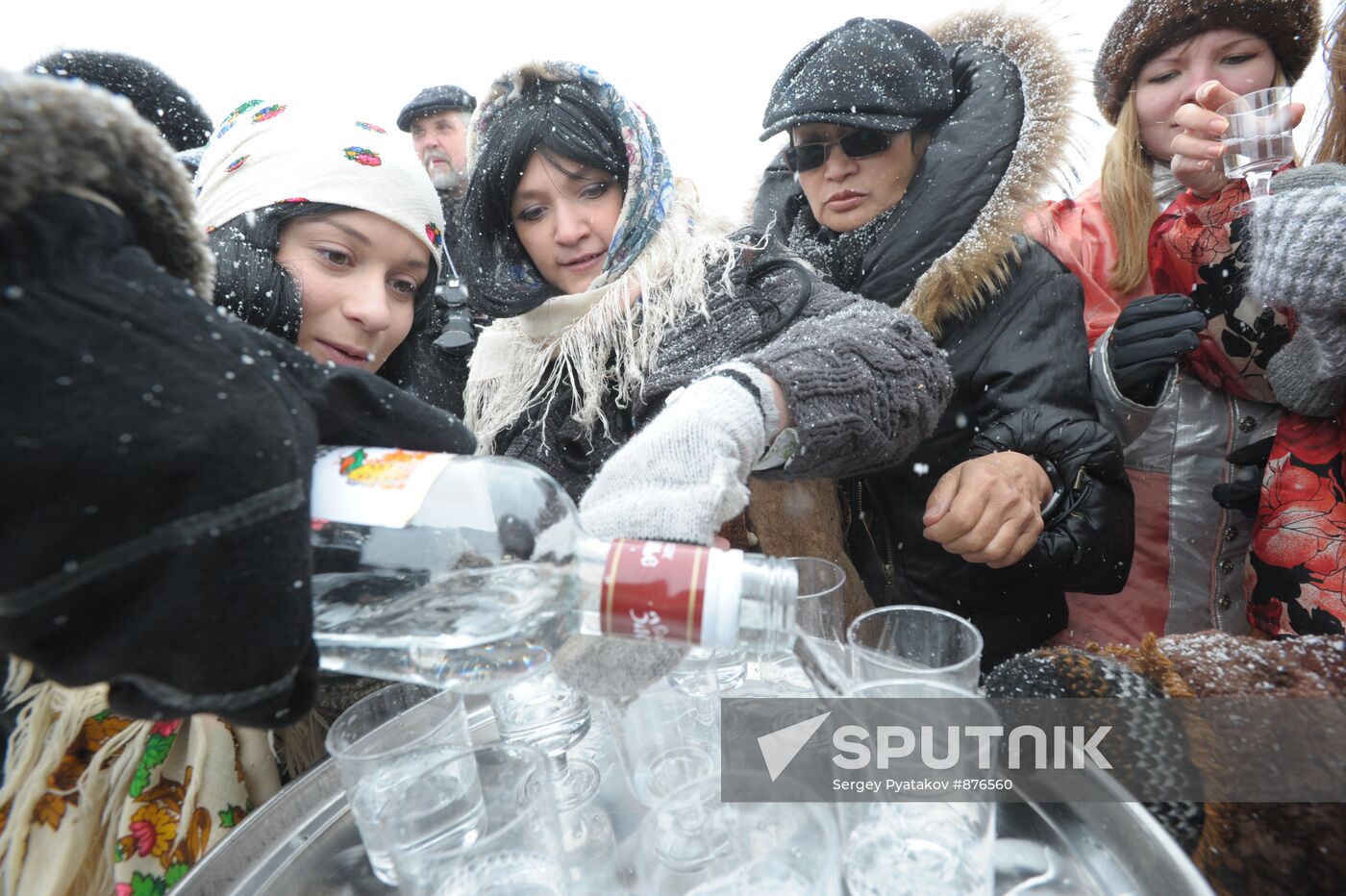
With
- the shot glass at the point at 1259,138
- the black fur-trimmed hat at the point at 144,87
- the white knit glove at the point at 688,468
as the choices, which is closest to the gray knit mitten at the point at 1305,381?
the shot glass at the point at 1259,138

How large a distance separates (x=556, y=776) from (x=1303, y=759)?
0.88 meters

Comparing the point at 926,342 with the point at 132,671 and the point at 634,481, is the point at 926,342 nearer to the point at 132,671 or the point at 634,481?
the point at 634,481

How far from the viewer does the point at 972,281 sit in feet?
5.25

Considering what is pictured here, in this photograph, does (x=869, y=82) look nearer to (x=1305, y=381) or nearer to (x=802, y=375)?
(x=802, y=375)

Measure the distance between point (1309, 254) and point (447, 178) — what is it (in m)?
4.16

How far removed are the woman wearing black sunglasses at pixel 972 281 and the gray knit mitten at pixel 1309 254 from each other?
0.40 metres

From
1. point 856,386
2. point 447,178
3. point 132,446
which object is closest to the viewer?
point 132,446

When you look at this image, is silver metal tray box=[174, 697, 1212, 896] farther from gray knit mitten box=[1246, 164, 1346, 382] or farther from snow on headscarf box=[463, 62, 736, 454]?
gray knit mitten box=[1246, 164, 1346, 382]

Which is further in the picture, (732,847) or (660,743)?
(660,743)

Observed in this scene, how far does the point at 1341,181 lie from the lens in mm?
1226

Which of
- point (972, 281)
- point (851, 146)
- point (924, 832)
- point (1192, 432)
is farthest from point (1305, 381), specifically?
point (924, 832)

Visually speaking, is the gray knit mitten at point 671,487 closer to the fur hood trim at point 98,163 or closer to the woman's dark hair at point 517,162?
the fur hood trim at point 98,163

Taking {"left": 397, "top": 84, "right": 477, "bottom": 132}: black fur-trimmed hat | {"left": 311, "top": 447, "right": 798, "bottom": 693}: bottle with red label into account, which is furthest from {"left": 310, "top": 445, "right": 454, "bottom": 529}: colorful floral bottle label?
{"left": 397, "top": 84, "right": 477, "bottom": 132}: black fur-trimmed hat

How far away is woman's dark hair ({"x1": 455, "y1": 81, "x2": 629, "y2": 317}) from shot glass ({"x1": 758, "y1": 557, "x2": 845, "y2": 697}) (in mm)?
1071
